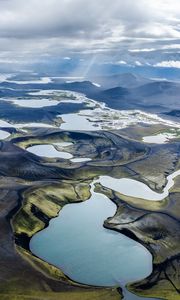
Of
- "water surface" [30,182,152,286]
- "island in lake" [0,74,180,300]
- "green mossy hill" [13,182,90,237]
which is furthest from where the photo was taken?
"green mossy hill" [13,182,90,237]

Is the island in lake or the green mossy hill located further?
the green mossy hill

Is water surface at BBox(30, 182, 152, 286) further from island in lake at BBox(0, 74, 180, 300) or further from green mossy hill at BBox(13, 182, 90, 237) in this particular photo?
green mossy hill at BBox(13, 182, 90, 237)

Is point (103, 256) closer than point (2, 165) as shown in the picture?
Yes

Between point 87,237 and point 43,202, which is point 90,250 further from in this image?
point 43,202

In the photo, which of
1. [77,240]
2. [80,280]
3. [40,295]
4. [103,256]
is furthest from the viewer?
[77,240]

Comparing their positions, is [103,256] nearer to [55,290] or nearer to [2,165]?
[55,290]

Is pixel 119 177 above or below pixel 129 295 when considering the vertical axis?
below

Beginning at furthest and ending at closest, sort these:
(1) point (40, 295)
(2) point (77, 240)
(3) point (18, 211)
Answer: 1. (3) point (18, 211)
2. (2) point (77, 240)
3. (1) point (40, 295)

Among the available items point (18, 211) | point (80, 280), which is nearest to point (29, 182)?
point (18, 211)

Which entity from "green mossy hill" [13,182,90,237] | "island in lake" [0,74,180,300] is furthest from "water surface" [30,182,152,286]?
"green mossy hill" [13,182,90,237]

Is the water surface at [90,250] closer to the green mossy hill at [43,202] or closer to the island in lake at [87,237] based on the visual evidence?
the island in lake at [87,237]

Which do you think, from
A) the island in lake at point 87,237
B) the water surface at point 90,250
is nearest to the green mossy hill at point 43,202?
the island in lake at point 87,237
